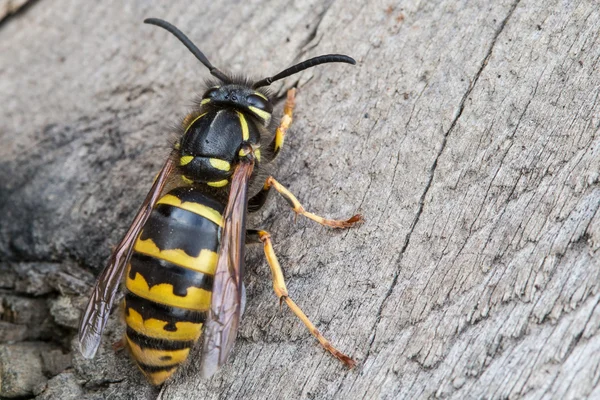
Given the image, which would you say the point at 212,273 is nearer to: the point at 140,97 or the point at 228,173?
the point at 228,173

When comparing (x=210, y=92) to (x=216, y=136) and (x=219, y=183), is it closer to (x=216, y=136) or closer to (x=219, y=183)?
(x=216, y=136)

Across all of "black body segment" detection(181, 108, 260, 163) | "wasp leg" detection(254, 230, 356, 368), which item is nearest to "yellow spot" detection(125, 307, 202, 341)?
"wasp leg" detection(254, 230, 356, 368)

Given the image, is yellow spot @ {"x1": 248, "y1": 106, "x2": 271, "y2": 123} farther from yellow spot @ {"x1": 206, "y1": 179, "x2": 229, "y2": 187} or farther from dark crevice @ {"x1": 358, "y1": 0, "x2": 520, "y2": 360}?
dark crevice @ {"x1": 358, "y1": 0, "x2": 520, "y2": 360}

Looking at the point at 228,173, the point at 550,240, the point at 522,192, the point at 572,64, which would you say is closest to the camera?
the point at 550,240

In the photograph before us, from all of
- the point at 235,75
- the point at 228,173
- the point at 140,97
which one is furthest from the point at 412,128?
the point at 140,97

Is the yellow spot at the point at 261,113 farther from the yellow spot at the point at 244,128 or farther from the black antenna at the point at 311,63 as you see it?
the black antenna at the point at 311,63

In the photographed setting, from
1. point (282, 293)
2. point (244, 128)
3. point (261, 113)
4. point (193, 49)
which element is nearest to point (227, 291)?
point (282, 293)

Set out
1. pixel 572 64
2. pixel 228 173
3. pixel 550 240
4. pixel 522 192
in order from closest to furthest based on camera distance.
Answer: pixel 550 240
pixel 522 192
pixel 572 64
pixel 228 173

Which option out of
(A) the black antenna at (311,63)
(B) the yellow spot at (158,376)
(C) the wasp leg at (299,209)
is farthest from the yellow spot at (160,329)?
(A) the black antenna at (311,63)
